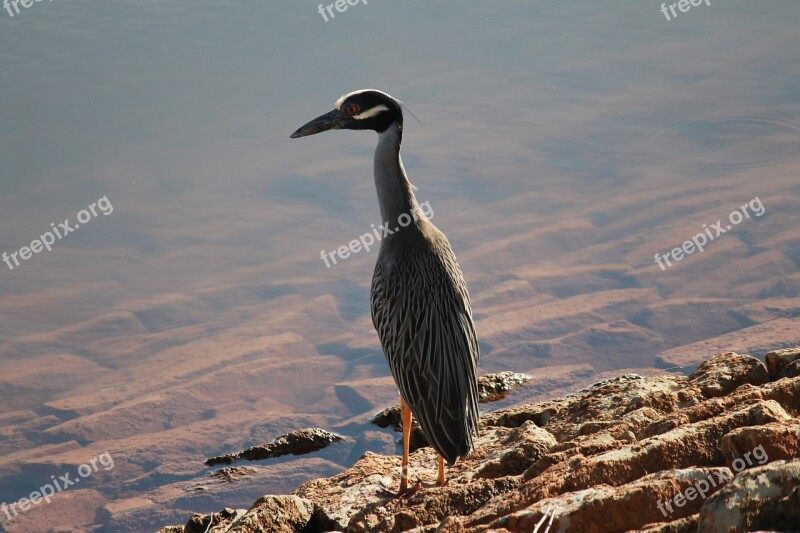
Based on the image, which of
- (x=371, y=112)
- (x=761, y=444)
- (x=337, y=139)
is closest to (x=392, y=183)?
(x=371, y=112)

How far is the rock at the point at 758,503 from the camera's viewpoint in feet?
9.09

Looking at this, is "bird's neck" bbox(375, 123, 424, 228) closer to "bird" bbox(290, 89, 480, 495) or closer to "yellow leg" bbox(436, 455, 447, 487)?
"bird" bbox(290, 89, 480, 495)

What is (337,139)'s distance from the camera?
11.8m

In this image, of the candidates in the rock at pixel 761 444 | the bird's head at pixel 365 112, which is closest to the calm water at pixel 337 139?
the bird's head at pixel 365 112

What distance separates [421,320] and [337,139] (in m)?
6.87

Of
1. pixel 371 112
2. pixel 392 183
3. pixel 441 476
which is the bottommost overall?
pixel 441 476

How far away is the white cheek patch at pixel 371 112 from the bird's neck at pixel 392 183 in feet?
0.42

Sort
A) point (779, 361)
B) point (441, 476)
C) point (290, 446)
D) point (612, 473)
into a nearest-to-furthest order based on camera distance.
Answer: point (612, 473) → point (441, 476) → point (779, 361) → point (290, 446)

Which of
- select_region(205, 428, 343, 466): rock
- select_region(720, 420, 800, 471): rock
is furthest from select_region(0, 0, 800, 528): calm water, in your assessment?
select_region(720, 420, 800, 471): rock

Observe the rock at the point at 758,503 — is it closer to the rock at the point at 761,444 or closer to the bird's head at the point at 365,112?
the rock at the point at 761,444

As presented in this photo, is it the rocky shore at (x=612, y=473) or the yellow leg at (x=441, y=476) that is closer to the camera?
the rocky shore at (x=612, y=473)

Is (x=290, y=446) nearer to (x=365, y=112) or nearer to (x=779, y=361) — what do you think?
(x=365, y=112)

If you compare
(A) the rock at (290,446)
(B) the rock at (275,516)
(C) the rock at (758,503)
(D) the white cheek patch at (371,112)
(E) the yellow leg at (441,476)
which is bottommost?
(A) the rock at (290,446)

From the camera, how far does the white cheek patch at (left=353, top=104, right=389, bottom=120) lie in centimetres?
596
